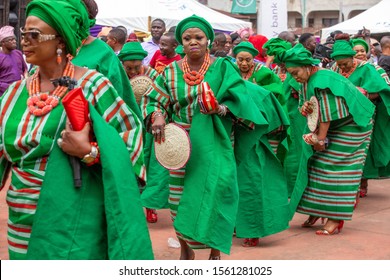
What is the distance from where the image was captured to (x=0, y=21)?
17922mm

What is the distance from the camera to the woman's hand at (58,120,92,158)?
346 cm

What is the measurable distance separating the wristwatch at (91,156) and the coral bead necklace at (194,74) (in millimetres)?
2477

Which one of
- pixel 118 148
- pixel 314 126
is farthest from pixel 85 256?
pixel 314 126

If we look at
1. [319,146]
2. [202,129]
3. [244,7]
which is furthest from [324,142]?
[244,7]

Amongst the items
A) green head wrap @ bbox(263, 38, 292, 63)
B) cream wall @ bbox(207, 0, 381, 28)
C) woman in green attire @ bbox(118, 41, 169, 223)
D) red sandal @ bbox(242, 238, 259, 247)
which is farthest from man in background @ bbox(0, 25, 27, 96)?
cream wall @ bbox(207, 0, 381, 28)

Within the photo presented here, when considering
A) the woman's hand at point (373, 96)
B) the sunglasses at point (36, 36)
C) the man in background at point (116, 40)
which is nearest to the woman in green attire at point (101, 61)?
the sunglasses at point (36, 36)

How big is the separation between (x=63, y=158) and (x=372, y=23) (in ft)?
66.3

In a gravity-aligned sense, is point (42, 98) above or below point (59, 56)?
below

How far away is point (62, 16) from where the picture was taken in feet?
12.0

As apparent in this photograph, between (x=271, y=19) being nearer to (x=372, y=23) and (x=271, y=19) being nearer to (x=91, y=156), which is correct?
(x=372, y=23)

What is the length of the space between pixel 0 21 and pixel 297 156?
1060 cm

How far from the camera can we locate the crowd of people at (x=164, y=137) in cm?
354

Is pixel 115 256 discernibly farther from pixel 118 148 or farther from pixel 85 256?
pixel 118 148

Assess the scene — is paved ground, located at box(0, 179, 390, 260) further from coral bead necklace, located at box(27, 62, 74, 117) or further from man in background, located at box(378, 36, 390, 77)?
man in background, located at box(378, 36, 390, 77)
